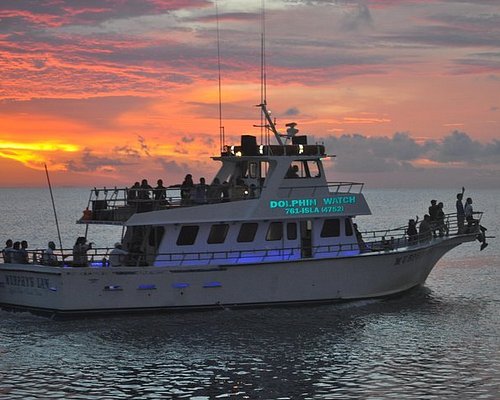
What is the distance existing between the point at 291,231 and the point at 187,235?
3.79 meters

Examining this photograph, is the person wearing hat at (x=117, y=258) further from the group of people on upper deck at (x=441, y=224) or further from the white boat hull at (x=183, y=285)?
the group of people on upper deck at (x=441, y=224)

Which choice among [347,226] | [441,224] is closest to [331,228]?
[347,226]

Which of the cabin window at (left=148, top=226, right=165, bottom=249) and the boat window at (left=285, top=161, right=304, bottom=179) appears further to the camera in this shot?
the boat window at (left=285, top=161, right=304, bottom=179)

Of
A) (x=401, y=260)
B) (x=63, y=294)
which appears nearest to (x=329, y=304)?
(x=401, y=260)

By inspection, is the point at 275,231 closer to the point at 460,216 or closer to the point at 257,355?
the point at 257,355

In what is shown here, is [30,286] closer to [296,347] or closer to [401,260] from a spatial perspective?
[296,347]

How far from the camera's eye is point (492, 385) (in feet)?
73.6

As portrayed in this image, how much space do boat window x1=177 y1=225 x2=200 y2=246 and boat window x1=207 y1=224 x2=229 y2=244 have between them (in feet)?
1.75

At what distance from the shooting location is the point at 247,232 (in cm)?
3064

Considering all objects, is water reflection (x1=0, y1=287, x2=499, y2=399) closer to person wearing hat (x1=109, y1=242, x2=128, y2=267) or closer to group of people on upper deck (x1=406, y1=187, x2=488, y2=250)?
person wearing hat (x1=109, y1=242, x2=128, y2=267)

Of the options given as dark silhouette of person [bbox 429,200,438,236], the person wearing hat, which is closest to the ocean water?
the person wearing hat

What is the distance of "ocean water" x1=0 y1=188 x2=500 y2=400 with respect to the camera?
71.7 ft

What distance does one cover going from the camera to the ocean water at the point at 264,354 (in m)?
21.8

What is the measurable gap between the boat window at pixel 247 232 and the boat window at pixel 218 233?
0.53 m
